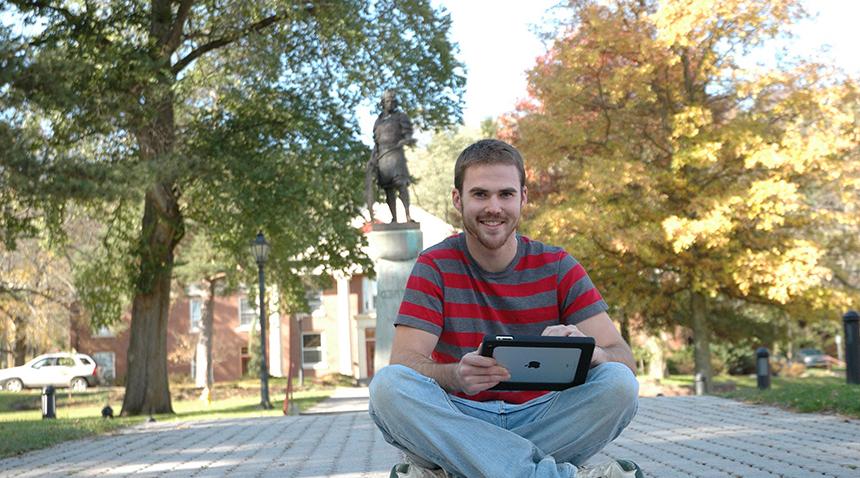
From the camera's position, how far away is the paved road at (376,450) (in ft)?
23.7

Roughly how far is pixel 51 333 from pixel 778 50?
25913 millimetres

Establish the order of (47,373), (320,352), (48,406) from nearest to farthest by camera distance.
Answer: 1. (48,406)
2. (47,373)
3. (320,352)

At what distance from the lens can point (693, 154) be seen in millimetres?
20516

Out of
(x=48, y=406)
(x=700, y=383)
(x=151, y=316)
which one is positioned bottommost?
(x=700, y=383)

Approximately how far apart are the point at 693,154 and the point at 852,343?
6580mm

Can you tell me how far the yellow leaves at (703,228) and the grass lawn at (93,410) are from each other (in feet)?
28.5

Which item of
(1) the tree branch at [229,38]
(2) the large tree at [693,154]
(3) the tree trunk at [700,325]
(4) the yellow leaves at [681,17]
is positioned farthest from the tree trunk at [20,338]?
(4) the yellow leaves at [681,17]

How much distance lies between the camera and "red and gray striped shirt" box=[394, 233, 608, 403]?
3697 millimetres

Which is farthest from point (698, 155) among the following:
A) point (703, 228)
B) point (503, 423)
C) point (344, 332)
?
point (344, 332)

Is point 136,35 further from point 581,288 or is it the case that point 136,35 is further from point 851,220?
point 581,288

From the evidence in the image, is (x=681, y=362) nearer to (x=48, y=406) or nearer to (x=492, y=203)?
(x=48, y=406)

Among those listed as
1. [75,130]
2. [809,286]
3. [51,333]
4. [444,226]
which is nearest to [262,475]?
[75,130]

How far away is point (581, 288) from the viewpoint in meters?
3.78

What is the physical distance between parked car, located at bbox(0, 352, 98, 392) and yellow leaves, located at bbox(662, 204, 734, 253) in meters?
27.5
